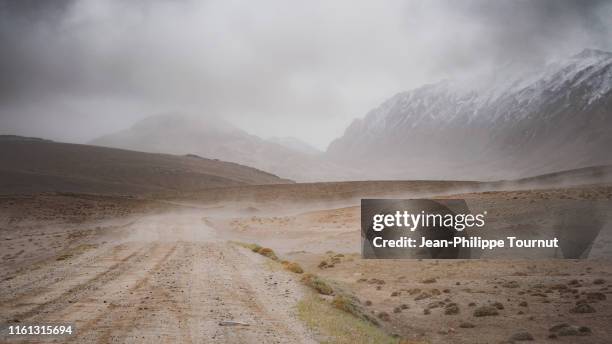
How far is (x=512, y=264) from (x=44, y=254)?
23223mm

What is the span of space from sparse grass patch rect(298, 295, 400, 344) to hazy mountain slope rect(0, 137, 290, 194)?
3040 inches

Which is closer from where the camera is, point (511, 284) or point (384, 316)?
point (384, 316)

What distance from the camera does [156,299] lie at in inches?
458

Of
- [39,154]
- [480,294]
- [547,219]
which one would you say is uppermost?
[39,154]

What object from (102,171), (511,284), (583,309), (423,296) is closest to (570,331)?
(583,309)

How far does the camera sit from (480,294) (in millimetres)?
16281

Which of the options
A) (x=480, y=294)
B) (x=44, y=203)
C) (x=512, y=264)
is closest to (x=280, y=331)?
(x=480, y=294)

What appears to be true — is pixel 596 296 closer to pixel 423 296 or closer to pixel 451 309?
pixel 451 309

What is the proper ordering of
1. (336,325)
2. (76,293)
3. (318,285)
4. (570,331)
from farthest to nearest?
(318,285), (76,293), (570,331), (336,325)

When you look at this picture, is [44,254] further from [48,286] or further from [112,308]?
[112,308]

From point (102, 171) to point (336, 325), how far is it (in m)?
116

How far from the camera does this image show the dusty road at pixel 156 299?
29.4 ft

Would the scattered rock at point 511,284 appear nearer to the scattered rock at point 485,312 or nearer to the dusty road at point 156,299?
the scattered rock at point 485,312

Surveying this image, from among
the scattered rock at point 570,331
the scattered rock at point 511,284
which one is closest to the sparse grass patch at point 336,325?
the scattered rock at point 570,331
